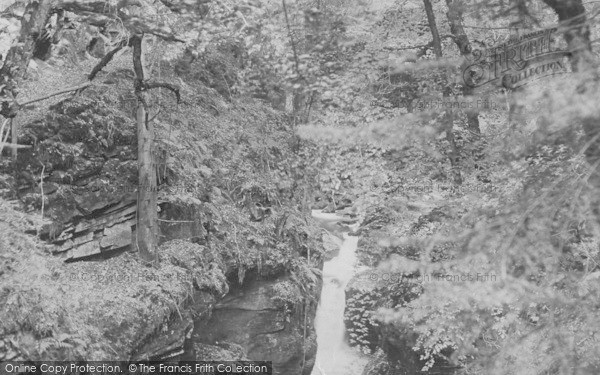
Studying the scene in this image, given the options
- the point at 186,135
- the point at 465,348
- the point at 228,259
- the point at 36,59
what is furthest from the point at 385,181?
the point at 36,59

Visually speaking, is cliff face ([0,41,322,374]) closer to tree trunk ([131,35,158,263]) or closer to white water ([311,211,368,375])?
tree trunk ([131,35,158,263])

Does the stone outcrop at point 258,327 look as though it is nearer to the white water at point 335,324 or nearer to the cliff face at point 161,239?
the cliff face at point 161,239

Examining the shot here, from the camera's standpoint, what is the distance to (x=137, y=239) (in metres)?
9.01

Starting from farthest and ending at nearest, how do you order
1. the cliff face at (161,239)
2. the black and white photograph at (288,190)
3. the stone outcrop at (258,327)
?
the stone outcrop at (258,327) → the cliff face at (161,239) → the black and white photograph at (288,190)

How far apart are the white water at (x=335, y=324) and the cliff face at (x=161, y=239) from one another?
152 centimetres

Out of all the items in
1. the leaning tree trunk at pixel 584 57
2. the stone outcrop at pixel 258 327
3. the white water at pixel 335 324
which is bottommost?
the white water at pixel 335 324

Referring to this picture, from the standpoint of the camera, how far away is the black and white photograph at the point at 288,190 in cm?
391

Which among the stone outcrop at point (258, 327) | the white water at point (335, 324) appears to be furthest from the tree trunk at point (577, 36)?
the white water at point (335, 324)

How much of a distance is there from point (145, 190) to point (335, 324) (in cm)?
824

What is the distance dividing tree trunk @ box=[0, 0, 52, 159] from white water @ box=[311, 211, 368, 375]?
384 inches

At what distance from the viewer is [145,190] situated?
9.05m

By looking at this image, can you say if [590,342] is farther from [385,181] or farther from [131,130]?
[131,130]

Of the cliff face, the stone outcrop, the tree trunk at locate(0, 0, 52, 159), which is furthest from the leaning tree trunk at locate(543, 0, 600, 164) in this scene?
the stone outcrop

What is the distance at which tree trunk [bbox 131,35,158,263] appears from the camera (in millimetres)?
8938
